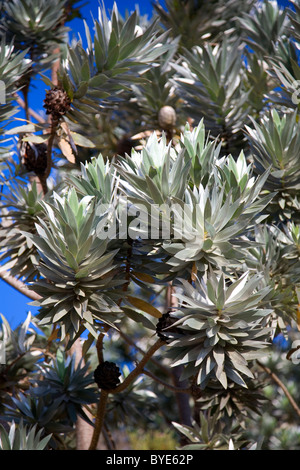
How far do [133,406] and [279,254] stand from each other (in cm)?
90

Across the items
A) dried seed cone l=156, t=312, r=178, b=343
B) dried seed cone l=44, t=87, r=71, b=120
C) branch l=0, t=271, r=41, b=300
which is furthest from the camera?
branch l=0, t=271, r=41, b=300

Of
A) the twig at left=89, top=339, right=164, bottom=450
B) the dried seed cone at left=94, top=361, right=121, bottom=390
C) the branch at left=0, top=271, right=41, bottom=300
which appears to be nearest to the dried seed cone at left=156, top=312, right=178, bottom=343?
the twig at left=89, top=339, right=164, bottom=450

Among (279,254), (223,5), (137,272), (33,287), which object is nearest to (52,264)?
(33,287)

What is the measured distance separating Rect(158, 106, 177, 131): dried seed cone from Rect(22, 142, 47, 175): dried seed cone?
50cm

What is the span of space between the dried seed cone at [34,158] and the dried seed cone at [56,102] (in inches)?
10.4

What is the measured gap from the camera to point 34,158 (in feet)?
5.68

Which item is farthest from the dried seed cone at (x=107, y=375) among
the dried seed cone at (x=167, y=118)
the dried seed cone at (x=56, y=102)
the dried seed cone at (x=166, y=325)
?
the dried seed cone at (x=167, y=118)

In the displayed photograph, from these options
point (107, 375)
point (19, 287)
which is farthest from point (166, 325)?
point (19, 287)

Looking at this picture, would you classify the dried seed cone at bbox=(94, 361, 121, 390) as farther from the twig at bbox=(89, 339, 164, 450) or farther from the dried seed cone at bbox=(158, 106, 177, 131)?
the dried seed cone at bbox=(158, 106, 177, 131)

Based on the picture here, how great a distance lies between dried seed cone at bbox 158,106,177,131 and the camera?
2033 millimetres

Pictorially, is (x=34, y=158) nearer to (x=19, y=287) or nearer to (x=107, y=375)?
(x=19, y=287)

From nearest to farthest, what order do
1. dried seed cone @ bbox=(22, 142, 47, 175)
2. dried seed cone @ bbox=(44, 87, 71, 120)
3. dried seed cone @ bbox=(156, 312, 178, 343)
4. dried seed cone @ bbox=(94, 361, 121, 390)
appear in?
dried seed cone @ bbox=(156, 312, 178, 343)
dried seed cone @ bbox=(94, 361, 121, 390)
dried seed cone @ bbox=(44, 87, 71, 120)
dried seed cone @ bbox=(22, 142, 47, 175)

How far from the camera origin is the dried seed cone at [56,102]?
1.47 meters

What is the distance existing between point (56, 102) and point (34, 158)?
304mm
